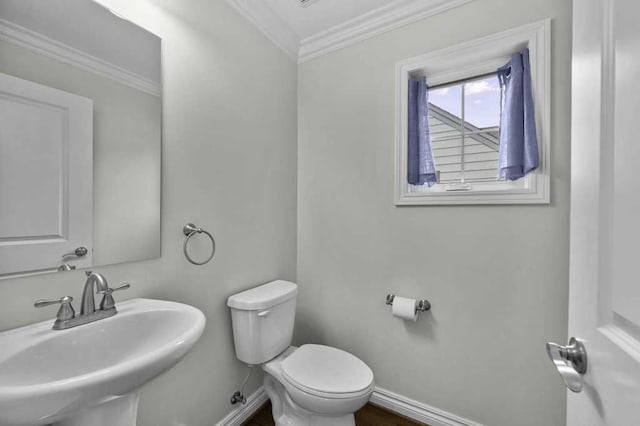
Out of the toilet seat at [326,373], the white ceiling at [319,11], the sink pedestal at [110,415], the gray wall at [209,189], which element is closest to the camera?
the sink pedestal at [110,415]

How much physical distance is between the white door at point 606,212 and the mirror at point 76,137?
1324 millimetres

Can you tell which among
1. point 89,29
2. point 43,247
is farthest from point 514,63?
point 43,247

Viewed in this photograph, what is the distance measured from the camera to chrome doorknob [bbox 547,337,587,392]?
0.47m

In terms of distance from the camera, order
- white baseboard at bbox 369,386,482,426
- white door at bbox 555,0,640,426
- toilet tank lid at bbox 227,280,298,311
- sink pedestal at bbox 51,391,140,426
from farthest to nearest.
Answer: white baseboard at bbox 369,386,482,426 < toilet tank lid at bbox 227,280,298,311 < sink pedestal at bbox 51,391,140,426 < white door at bbox 555,0,640,426

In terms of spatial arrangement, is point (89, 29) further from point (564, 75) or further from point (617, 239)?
point (564, 75)

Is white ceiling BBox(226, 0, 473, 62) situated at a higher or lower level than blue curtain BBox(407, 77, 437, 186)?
higher

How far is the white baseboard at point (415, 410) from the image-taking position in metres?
1.48

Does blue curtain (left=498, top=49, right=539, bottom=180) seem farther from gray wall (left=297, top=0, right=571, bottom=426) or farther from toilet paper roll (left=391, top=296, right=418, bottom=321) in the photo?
toilet paper roll (left=391, top=296, right=418, bottom=321)

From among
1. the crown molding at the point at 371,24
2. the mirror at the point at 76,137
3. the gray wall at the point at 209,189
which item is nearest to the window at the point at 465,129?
the crown molding at the point at 371,24

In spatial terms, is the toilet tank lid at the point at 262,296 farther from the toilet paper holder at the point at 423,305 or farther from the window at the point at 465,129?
the window at the point at 465,129

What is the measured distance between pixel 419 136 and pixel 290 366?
4.67ft

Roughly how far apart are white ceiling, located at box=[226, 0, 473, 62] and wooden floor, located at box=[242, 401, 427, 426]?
2275 millimetres

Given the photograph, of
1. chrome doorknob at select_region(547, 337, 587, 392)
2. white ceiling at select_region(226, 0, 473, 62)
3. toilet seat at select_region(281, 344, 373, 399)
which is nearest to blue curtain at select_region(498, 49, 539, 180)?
white ceiling at select_region(226, 0, 473, 62)

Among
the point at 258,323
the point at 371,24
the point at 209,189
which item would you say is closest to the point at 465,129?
the point at 371,24
